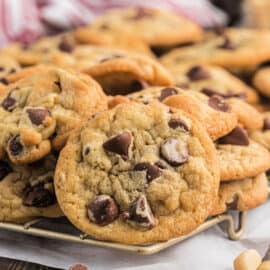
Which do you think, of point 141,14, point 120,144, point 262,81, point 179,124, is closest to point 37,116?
point 120,144

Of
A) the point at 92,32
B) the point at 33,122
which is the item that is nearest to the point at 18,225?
the point at 33,122

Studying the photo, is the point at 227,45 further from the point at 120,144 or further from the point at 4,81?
the point at 120,144

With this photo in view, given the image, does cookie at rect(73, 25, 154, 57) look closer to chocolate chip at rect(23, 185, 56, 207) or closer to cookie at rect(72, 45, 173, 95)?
cookie at rect(72, 45, 173, 95)

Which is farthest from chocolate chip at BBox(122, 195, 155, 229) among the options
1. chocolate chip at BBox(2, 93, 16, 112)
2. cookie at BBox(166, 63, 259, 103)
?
cookie at BBox(166, 63, 259, 103)

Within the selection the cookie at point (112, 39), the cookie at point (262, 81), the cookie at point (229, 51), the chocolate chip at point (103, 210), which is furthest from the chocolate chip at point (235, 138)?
the cookie at point (112, 39)

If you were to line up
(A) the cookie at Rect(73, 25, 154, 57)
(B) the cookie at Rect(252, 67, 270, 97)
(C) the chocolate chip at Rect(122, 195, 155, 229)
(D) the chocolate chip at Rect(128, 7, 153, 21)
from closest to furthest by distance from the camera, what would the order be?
(C) the chocolate chip at Rect(122, 195, 155, 229), (B) the cookie at Rect(252, 67, 270, 97), (A) the cookie at Rect(73, 25, 154, 57), (D) the chocolate chip at Rect(128, 7, 153, 21)

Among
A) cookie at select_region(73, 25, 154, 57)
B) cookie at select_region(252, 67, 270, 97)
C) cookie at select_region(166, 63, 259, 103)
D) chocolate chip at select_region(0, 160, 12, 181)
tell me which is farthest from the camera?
cookie at select_region(73, 25, 154, 57)

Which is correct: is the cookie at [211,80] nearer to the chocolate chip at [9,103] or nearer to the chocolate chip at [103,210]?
the chocolate chip at [9,103]
